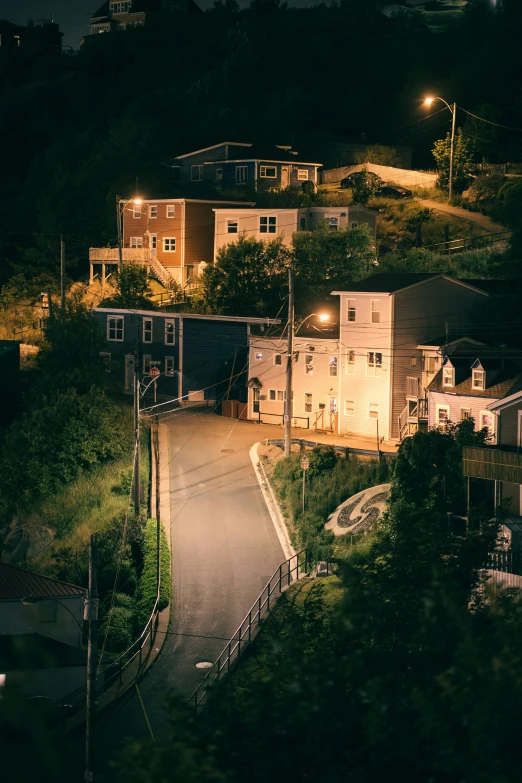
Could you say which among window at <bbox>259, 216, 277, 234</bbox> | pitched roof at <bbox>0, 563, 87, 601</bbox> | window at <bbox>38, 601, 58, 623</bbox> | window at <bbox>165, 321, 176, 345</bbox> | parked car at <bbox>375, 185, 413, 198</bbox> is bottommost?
window at <bbox>38, 601, 58, 623</bbox>

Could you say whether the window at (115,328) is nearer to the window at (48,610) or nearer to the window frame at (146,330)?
the window frame at (146,330)

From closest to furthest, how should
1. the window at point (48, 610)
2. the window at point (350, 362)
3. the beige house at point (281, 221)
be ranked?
1. the window at point (48, 610)
2. the window at point (350, 362)
3. the beige house at point (281, 221)

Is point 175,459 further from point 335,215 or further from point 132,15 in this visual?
point 132,15

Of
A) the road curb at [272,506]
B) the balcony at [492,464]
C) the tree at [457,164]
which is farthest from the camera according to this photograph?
the tree at [457,164]

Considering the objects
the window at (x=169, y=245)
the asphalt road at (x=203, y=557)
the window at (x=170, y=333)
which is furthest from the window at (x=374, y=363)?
the window at (x=169, y=245)

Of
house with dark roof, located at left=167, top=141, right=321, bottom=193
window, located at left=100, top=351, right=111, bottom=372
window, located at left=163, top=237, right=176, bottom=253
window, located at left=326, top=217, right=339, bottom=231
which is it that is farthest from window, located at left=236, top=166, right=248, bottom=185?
window, located at left=100, top=351, right=111, bottom=372

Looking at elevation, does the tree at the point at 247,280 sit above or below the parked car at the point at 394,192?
below

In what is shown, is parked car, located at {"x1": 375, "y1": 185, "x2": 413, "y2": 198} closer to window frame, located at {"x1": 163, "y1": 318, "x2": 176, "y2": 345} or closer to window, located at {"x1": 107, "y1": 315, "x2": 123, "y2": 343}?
window, located at {"x1": 107, "y1": 315, "x2": 123, "y2": 343}
